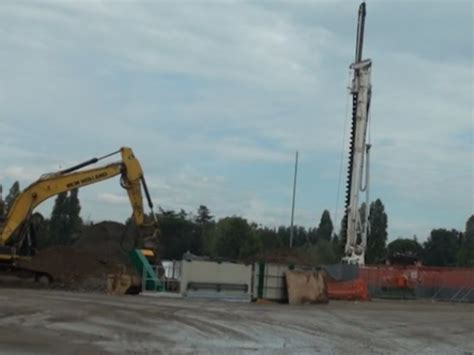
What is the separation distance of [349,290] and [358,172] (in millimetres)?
7582

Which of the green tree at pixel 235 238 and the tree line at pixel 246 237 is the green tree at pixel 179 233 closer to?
the tree line at pixel 246 237

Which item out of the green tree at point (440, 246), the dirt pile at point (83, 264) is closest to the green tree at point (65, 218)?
the dirt pile at point (83, 264)

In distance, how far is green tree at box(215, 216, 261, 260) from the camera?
11581cm

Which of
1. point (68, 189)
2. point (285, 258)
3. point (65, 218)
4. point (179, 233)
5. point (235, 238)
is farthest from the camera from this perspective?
point (179, 233)

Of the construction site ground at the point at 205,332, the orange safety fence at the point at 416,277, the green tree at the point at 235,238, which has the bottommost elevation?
the construction site ground at the point at 205,332

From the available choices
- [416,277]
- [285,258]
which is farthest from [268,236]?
[416,277]

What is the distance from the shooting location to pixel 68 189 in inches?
1570

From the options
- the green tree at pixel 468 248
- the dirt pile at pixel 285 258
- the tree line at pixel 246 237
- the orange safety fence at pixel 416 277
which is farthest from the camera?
the green tree at pixel 468 248

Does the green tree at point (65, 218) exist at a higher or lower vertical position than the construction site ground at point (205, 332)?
higher

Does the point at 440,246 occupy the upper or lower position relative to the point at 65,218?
upper

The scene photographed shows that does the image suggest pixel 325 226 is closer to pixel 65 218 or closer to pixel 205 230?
pixel 205 230

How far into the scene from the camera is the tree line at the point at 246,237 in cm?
11232

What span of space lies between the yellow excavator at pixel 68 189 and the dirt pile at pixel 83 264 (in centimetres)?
135

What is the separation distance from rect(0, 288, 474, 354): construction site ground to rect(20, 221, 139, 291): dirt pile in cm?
1550
